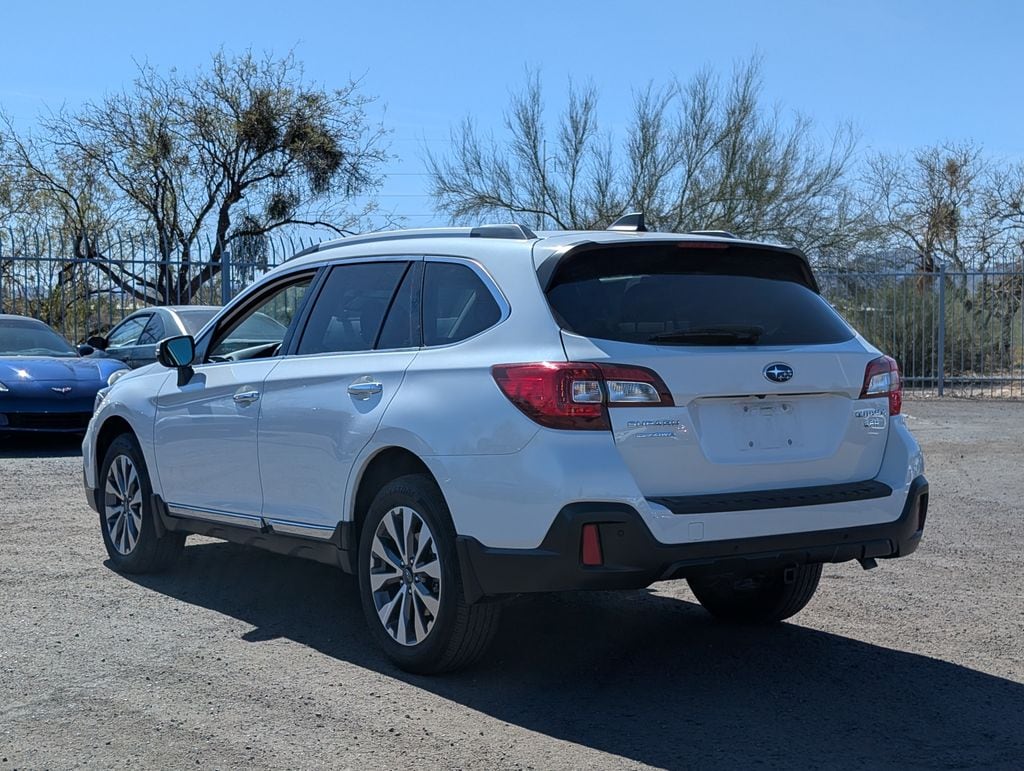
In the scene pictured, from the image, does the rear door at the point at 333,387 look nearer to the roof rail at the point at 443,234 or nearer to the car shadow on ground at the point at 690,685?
the roof rail at the point at 443,234

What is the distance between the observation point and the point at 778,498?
4707 millimetres

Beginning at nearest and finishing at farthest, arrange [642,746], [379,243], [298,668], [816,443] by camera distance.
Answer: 1. [642,746]
2. [816,443]
3. [298,668]
4. [379,243]

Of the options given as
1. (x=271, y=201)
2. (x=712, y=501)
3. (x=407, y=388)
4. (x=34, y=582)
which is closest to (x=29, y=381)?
(x=34, y=582)

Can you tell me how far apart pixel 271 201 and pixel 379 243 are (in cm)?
2413

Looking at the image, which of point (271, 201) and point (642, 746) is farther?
point (271, 201)

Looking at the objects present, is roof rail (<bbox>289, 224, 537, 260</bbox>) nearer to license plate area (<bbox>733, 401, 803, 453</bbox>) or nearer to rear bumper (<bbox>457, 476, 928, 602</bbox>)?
license plate area (<bbox>733, 401, 803, 453</bbox>)

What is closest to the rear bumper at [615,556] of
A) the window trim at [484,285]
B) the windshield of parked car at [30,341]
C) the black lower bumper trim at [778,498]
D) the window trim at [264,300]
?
the black lower bumper trim at [778,498]

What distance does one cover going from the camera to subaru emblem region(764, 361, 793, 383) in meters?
4.77

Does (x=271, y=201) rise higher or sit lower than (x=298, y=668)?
higher

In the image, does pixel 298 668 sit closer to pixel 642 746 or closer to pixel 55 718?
pixel 55 718

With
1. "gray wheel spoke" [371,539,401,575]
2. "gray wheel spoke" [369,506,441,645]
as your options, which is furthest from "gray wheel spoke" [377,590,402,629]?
"gray wheel spoke" [371,539,401,575]

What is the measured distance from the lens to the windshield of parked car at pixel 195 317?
13.8 meters

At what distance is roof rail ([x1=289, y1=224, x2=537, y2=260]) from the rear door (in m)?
0.15

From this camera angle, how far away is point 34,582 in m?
6.88
